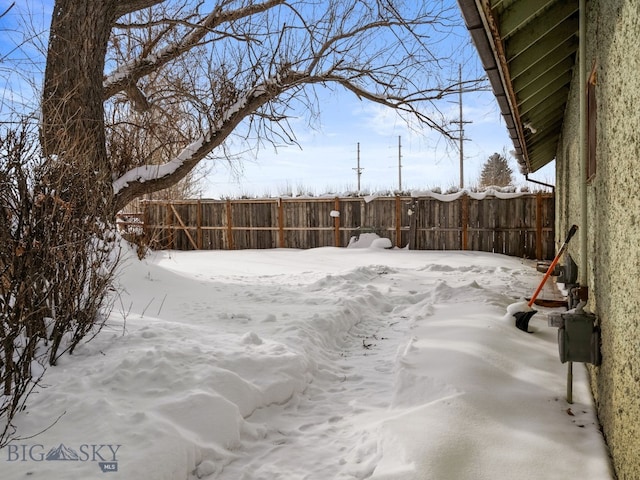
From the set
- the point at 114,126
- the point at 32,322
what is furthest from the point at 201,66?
the point at 32,322

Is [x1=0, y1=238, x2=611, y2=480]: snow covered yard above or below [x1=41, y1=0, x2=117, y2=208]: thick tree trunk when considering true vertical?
below

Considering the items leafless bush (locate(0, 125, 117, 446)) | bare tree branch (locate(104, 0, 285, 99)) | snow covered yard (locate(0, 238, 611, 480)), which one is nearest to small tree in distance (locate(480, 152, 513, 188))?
bare tree branch (locate(104, 0, 285, 99))

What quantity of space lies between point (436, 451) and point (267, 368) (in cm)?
151

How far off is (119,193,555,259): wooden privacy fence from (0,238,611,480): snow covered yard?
7988 millimetres

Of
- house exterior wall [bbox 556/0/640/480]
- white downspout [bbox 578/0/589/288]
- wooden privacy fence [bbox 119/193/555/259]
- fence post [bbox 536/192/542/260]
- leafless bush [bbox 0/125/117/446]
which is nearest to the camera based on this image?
house exterior wall [bbox 556/0/640/480]

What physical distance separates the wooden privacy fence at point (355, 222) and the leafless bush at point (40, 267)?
786cm

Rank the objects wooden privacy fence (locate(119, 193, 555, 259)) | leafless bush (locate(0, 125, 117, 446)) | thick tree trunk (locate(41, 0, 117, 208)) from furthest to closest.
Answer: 1. wooden privacy fence (locate(119, 193, 555, 259))
2. thick tree trunk (locate(41, 0, 117, 208))
3. leafless bush (locate(0, 125, 117, 446))

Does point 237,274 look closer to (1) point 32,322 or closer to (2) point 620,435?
(1) point 32,322

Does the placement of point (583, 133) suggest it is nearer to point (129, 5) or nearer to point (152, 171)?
point (152, 171)

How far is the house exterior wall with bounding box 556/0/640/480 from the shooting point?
5.74 ft

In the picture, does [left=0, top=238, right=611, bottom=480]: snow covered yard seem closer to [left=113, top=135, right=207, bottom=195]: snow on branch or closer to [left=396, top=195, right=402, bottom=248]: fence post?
[left=113, top=135, right=207, bottom=195]: snow on branch

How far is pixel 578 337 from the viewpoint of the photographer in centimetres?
269

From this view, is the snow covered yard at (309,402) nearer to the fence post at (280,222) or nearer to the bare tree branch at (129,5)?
the bare tree branch at (129,5)

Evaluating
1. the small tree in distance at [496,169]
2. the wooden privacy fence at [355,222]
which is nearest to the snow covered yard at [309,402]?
the wooden privacy fence at [355,222]
